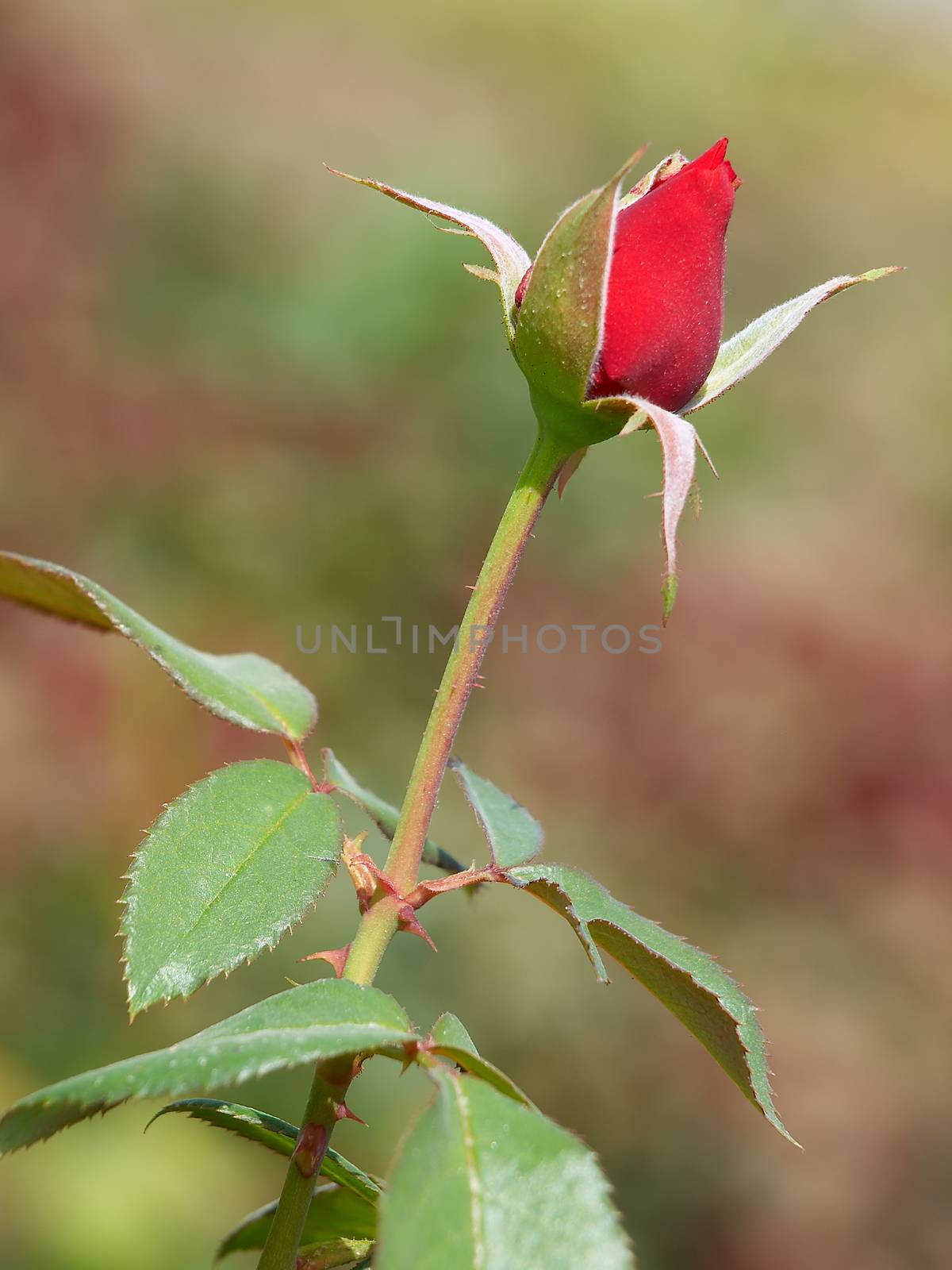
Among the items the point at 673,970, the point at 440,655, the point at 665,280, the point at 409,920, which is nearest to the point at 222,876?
the point at 409,920

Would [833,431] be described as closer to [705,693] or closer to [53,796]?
[705,693]

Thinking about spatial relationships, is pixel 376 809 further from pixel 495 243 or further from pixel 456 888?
pixel 495 243

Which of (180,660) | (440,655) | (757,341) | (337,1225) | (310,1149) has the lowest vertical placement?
(440,655)

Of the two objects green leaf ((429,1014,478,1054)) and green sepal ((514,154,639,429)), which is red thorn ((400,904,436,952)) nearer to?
green leaf ((429,1014,478,1054))

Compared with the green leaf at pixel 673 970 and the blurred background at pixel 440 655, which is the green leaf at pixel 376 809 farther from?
the blurred background at pixel 440 655

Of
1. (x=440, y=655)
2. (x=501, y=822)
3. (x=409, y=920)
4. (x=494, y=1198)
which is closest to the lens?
(x=494, y=1198)

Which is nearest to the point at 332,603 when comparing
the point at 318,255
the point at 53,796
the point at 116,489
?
the point at 116,489

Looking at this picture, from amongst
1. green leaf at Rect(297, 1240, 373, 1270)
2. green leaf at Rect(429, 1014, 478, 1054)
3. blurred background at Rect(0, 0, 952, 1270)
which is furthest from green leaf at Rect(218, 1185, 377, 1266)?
blurred background at Rect(0, 0, 952, 1270)
